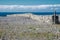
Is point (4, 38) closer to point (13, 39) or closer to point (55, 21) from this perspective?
point (13, 39)

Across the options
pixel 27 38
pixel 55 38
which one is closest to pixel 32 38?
pixel 27 38

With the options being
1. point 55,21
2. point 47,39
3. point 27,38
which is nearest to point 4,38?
point 27,38

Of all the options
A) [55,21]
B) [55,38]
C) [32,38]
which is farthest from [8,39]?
[55,21]

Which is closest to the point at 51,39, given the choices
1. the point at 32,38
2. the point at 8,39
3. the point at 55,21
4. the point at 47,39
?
the point at 47,39

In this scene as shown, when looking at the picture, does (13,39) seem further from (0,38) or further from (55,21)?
(55,21)

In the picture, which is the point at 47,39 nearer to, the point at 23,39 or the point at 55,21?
the point at 23,39

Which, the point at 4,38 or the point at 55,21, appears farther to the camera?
the point at 55,21

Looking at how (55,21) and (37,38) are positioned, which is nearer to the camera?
(37,38)

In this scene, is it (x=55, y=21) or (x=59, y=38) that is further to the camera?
(x=55, y=21)
